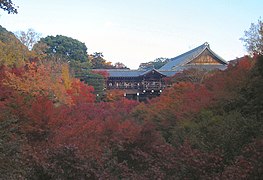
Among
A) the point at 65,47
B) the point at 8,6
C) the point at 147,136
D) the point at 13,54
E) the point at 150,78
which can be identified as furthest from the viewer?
the point at 65,47

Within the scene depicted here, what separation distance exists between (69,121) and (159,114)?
460 cm

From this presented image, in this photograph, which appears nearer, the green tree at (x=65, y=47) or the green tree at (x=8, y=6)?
the green tree at (x=8, y=6)

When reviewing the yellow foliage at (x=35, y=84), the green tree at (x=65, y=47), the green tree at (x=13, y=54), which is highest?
the green tree at (x=65, y=47)

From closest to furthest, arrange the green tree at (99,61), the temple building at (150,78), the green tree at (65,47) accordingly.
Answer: the temple building at (150,78)
the green tree at (65,47)
the green tree at (99,61)

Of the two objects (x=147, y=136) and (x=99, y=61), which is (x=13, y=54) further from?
(x=99, y=61)

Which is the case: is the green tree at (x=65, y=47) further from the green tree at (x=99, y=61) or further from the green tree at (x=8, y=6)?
the green tree at (x=8, y=6)

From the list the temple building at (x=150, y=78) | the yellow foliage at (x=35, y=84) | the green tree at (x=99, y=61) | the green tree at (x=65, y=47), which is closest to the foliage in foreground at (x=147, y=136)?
the yellow foliage at (x=35, y=84)

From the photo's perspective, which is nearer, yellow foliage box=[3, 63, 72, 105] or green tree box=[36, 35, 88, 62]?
yellow foliage box=[3, 63, 72, 105]

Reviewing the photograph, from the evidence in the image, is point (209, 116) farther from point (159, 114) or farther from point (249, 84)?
point (159, 114)

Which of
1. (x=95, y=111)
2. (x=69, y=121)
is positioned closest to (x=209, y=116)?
(x=69, y=121)

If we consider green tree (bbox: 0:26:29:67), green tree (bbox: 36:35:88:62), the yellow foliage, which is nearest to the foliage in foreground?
the yellow foliage

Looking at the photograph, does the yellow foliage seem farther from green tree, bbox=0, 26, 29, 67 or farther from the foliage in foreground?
green tree, bbox=0, 26, 29, 67

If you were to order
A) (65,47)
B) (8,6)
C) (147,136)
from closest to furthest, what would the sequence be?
(8,6)
(147,136)
(65,47)

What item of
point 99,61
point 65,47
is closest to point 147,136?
point 65,47
